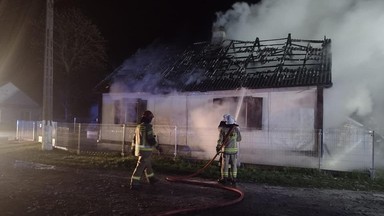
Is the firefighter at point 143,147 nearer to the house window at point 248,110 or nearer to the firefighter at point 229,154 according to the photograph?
the firefighter at point 229,154

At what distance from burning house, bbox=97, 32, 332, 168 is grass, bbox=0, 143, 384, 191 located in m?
0.83

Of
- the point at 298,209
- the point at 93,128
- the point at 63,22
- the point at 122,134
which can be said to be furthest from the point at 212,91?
the point at 63,22

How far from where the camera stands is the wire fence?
1177 cm

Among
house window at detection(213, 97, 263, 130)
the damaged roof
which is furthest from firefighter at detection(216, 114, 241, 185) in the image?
house window at detection(213, 97, 263, 130)

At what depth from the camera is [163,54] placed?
21062mm

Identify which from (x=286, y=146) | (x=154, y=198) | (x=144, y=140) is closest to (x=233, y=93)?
(x=286, y=146)

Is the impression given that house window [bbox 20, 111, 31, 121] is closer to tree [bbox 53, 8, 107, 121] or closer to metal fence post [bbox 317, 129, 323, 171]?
tree [bbox 53, 8, 107, 121]

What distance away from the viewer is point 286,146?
1279cm

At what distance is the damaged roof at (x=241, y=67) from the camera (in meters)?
14.4

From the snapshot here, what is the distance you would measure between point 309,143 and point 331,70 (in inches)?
126

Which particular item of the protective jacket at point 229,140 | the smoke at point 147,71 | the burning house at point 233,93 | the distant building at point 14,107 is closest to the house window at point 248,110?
the burning house at point 233,93

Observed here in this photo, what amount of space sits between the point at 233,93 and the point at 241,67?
4.93 ft

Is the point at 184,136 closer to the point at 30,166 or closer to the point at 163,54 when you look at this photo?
the point at 30,166

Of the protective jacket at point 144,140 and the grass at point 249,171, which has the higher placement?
the protective jacket at point 144,140
